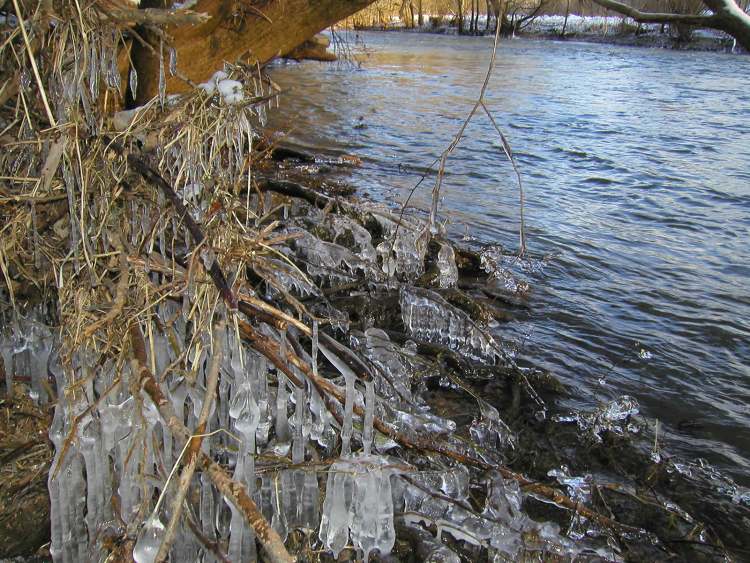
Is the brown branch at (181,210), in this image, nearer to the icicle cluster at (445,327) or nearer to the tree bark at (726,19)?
the tree bark at (726,19)

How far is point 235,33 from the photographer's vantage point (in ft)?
15.8

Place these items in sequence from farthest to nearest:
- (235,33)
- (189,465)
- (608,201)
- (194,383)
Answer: (608,201) → (235,33) → (194,383) → (189,465)

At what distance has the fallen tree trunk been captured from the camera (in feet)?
13.9

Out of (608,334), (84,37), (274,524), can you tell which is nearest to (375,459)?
(274,524)

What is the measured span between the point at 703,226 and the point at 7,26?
7080mm

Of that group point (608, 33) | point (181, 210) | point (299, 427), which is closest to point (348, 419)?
point (299, 427)

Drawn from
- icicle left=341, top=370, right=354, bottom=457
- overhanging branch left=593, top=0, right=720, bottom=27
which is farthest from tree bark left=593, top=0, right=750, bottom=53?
icicle left=341, top=370, right=354, bottom=457

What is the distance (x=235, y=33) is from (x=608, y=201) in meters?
5.35

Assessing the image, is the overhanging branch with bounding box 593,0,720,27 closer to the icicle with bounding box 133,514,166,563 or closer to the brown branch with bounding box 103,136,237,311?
the brown branch with bounding box 103,136,237,311

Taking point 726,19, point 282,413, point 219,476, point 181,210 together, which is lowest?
point 282,413

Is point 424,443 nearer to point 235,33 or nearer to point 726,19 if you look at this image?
point 726,19

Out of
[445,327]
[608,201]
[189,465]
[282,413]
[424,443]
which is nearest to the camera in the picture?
[189,465]

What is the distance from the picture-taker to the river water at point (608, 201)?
4.33 metres

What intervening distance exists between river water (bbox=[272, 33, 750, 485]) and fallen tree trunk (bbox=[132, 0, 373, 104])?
91.9 inches
